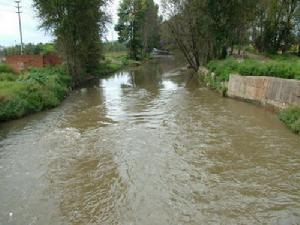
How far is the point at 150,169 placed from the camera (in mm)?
9281

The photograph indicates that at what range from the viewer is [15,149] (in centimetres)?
1113

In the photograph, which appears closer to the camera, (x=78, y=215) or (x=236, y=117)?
(x=78, y=215)

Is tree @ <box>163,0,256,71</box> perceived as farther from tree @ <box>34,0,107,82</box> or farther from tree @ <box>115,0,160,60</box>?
tree @ <box>115,0,160,60</box>

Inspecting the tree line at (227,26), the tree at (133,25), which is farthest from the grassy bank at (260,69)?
the tree at (133,25)

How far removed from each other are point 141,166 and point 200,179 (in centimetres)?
173

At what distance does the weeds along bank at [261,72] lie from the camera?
511 inches

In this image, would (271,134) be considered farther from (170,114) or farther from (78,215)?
(78,215)

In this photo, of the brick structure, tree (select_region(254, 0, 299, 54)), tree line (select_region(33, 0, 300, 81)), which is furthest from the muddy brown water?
tree (select_region(254, 0, 299, 54))

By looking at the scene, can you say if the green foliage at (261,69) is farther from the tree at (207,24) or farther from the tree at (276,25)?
the tree at (276,25)

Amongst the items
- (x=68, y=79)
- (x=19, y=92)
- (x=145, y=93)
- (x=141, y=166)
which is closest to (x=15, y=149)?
(x=141, y=166)

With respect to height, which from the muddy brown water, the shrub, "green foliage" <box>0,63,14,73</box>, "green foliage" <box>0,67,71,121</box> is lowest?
the muddy brown water

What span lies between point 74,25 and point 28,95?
437 inches

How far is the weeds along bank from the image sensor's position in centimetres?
1297

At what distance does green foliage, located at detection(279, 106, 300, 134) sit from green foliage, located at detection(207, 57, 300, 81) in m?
1.92
